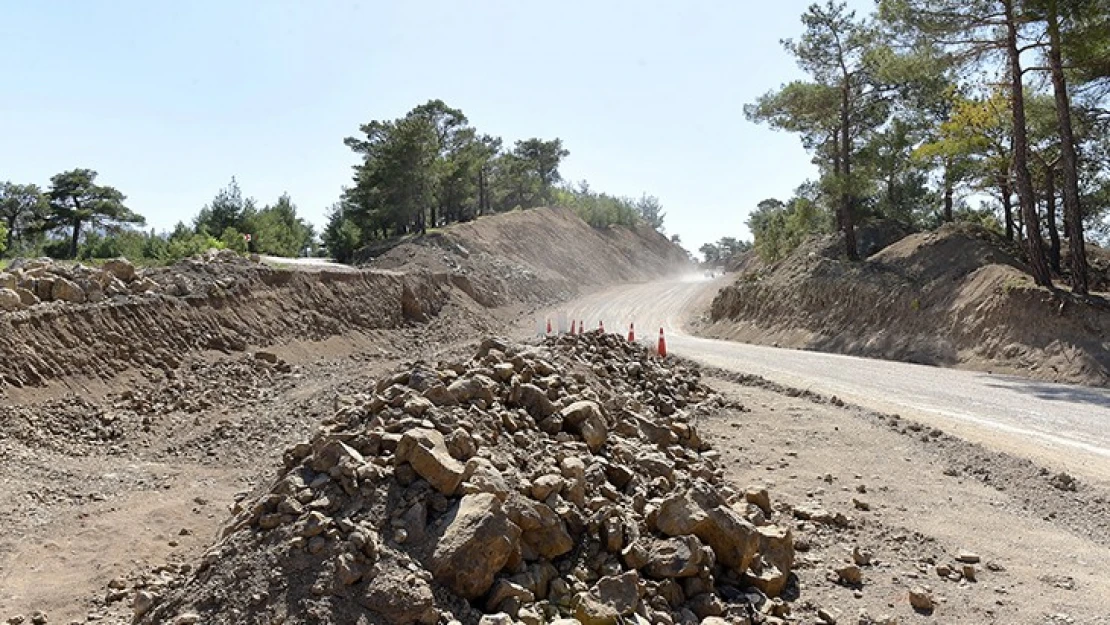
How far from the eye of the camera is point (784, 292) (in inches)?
958

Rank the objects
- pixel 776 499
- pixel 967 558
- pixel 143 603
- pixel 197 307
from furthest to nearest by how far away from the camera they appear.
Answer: pixel 197 307 → pixel 776 499 → pixel 967 558 → pixel 143 603

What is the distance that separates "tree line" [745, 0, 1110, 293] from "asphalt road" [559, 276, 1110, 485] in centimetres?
478

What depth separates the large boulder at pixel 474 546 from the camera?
Result: 4.12 m

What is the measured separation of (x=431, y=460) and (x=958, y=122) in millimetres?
20710

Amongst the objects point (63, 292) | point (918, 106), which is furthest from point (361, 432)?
point (918, 106)

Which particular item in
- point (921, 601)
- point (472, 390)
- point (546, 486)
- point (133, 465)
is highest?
point (472, 390)

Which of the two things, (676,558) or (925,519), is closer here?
(676,558)

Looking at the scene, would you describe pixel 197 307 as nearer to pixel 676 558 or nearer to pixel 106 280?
pixel 106 280

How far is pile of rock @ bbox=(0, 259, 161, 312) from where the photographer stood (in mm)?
12500

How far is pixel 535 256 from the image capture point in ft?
148

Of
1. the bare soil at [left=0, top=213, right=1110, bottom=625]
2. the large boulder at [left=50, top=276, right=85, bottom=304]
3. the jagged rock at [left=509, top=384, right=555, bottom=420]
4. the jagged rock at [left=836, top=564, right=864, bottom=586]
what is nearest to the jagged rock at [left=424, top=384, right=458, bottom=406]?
the jagged rock at [left=509, top=384, right=555, bottom=420]

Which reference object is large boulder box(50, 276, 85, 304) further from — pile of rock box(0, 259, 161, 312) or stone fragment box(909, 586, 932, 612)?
stone fragment box(909, 586, 932, 612)

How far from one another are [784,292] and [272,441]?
18.8 metres

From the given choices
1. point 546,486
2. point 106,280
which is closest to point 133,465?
point 106,280
